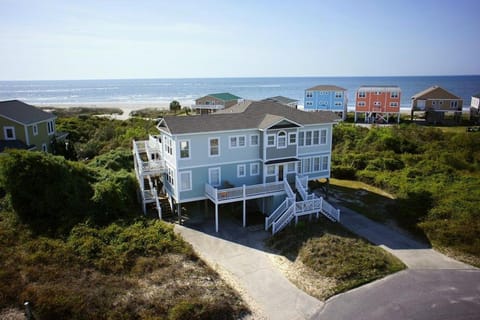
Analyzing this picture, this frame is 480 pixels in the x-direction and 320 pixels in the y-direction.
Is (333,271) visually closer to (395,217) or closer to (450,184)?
(395,217)

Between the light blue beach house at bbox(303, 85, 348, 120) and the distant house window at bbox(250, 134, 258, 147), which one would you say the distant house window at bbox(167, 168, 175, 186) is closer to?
the distant house window at bbox(250, 134, 258, 147)

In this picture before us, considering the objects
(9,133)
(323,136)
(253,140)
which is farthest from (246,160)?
(9,133)

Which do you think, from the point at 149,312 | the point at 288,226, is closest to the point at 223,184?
the point at 288,226

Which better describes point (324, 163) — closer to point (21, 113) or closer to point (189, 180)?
point (189, 180)

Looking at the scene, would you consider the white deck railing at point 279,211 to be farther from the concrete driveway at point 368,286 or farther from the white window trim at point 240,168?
the white window trim at point 240,168

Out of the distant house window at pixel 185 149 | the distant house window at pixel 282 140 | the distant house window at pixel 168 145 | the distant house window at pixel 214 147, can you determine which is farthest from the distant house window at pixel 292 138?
the distant house window at pixel 168 145
